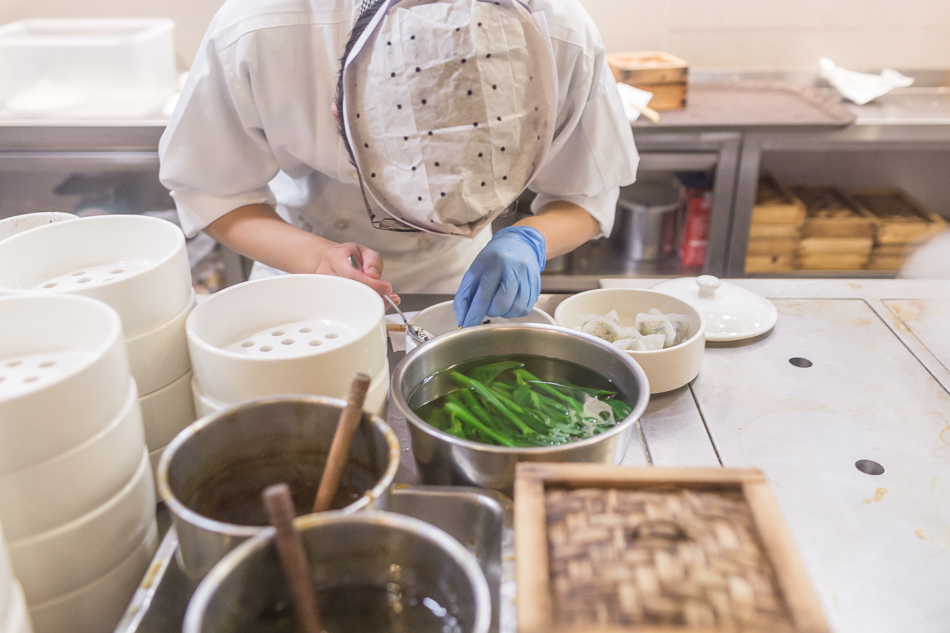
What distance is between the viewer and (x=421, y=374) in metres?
1.10

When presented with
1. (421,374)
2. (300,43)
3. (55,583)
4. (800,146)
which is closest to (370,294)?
(421,374)

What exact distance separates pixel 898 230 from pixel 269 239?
2783 mm

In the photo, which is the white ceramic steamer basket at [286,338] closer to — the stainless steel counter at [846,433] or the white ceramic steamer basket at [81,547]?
the white ceramic steamer basket at [81,547]

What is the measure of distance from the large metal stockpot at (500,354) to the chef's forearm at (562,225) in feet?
1.79

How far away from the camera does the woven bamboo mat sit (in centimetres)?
57

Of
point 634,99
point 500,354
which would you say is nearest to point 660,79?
point 634,99

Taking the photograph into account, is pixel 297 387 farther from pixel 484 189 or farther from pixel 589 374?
pixel 589 374

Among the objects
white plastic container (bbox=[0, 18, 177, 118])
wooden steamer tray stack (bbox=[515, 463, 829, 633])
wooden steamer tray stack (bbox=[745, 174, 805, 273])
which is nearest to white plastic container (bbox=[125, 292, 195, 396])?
wooden steamer tray stack (bbox=[515, 463, 829, 633])

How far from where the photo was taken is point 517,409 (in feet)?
3.54

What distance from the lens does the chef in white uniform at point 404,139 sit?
965mm

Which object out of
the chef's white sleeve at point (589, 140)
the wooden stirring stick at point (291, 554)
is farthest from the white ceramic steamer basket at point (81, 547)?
the chef's white sleeve at point (589, 140)

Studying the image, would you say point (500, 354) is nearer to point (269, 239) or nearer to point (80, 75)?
point (269, 239)

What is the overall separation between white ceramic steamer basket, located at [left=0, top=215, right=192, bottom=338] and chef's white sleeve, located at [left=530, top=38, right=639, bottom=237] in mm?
826

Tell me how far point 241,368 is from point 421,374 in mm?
338
